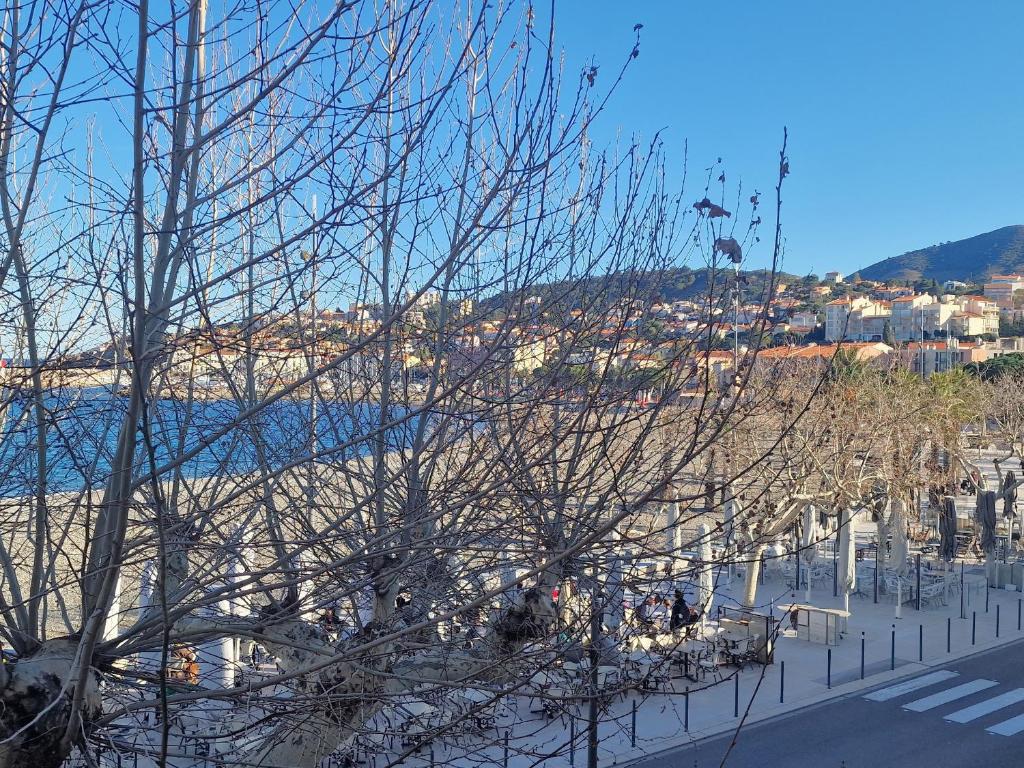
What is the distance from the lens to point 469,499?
332cm

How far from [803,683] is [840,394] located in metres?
10.8

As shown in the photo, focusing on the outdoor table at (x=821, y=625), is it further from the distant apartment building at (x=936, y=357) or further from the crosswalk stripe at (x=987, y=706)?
the distant apartment building at (x=936, y=357)

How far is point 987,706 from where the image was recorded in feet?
39.7

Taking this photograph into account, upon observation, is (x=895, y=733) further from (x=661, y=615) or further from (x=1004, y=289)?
(x=1004, y=289)

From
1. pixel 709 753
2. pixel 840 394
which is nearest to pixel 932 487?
pixel 840 394

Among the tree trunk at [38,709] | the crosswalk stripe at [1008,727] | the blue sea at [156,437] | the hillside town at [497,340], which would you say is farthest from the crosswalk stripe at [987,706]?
the tree trunk at [38,709]

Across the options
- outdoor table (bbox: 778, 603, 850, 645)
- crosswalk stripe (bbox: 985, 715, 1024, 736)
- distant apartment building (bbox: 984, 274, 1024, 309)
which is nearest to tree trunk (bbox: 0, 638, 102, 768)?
crosswalk stripe (bbox: 985, 715, 1024, 736)

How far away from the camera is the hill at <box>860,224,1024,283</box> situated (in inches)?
6845

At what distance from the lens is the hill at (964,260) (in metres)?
174

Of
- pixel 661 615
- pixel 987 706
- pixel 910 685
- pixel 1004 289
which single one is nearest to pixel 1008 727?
pixel 987 706

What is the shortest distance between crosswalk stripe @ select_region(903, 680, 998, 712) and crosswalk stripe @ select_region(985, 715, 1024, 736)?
2.78 ft

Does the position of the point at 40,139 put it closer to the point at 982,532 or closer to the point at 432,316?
the point at 432,316

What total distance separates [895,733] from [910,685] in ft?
7.55

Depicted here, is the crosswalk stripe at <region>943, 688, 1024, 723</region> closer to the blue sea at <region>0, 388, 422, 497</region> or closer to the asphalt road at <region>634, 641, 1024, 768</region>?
the asphalt road at <region>634, 641, 1024, 768</region>
